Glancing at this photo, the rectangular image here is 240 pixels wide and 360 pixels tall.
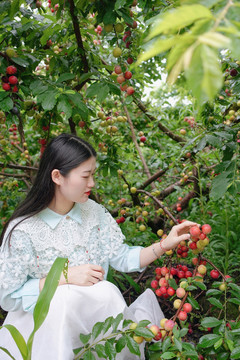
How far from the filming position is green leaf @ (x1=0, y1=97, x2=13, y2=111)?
1.57 m

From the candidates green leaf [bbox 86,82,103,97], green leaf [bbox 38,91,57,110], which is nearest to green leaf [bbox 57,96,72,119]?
green leaf [bbox 38,91,57,110]

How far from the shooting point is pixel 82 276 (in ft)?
4.84

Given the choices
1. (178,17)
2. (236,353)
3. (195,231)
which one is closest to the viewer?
(178,17)

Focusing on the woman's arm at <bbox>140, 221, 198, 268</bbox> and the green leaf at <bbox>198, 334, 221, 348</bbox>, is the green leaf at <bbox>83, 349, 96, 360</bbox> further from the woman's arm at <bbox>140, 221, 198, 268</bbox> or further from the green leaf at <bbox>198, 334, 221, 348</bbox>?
the woman's arm at <bbox>140, 221, 198, 268</bbox>

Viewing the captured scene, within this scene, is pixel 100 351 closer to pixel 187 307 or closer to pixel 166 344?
pixel 166 344

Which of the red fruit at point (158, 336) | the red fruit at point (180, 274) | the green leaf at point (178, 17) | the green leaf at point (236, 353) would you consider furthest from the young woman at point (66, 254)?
the green leaf at point (178, 17)

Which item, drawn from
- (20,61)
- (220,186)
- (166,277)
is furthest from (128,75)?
(166,277)

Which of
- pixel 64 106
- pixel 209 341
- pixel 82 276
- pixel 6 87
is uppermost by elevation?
pixel 6 87

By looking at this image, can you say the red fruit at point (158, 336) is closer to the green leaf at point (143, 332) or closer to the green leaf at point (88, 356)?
the green leaf at point (143, 332)

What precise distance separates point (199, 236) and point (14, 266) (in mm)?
845

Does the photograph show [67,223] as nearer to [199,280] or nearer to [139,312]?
[139,312]

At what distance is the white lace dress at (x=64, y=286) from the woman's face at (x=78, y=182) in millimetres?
156

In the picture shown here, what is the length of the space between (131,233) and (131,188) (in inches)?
14.1

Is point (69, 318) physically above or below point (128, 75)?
below
